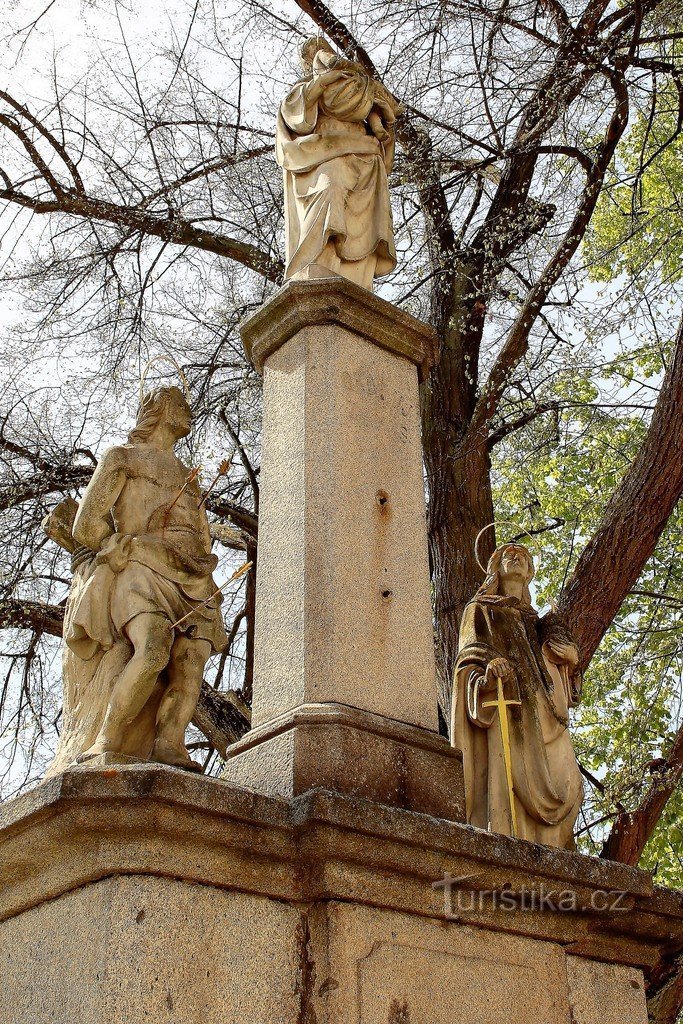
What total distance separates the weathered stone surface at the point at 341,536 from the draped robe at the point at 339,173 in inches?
23.8

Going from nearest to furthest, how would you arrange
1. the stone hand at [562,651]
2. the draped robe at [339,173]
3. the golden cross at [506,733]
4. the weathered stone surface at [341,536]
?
the weathered stone surface at [341,536], the draped robe at [339,173], the golden cross at [506,733], the stone hand at [562,651]

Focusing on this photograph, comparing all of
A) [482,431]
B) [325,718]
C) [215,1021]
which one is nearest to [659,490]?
[482,431]

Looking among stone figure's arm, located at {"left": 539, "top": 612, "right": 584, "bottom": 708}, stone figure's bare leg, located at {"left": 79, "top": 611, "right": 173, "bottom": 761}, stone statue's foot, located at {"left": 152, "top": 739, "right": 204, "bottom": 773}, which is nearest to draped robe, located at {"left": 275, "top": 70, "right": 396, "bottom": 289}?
stone figure's bare leg, located at {"left": 79, "top": 611, "right": 173, "bottom": 761}

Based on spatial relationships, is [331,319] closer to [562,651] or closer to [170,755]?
[170,755]

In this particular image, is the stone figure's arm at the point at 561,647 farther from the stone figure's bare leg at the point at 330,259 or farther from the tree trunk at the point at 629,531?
the tree trunk at the point at 629,531

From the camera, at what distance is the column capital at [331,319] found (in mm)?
4969

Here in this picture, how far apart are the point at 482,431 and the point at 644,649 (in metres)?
2.70

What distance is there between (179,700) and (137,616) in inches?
16.0

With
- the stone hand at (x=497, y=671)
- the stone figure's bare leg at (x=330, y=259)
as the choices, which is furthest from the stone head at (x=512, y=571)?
the stone figure's bare leg at (x=330, y=259)

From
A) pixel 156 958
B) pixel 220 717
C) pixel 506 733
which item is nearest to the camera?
pixel 156 958

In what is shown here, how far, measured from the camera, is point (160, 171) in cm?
1295

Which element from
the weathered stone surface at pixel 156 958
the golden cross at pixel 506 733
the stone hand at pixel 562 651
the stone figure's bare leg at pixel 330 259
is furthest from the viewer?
the stone hand at pixel 562 651

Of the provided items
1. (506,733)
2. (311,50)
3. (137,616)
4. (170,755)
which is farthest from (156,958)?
(311,50)

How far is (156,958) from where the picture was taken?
3260 millimetres
